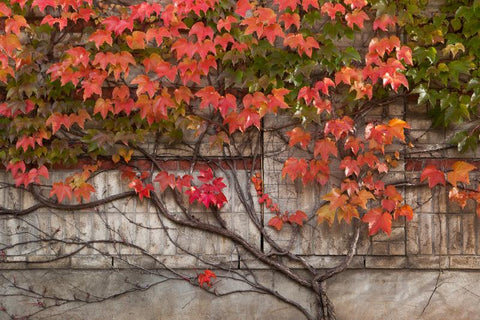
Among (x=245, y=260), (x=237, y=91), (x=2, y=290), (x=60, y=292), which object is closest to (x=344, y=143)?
(x=237, y=91)

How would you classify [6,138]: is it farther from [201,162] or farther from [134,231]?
[201,162]

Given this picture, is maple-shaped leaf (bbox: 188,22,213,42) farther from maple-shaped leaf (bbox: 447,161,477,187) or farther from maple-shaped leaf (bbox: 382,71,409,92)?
maple-shaped leaf (bbox: 447,161,477,187)

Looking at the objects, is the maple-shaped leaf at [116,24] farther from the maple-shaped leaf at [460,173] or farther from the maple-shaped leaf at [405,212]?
the maple-shaped leaf at [460,173]

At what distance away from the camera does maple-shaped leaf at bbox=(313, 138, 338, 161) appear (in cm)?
383

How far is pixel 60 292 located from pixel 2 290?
451 millimetres

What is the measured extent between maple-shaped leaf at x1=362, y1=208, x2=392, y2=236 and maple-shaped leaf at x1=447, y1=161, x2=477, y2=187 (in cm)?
51

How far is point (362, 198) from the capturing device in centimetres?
384

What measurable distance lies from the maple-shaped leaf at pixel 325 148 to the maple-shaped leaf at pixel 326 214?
1.19ft

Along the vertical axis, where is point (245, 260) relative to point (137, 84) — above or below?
below

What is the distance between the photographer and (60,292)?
410cm

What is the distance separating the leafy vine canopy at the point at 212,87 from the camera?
3.77 meters

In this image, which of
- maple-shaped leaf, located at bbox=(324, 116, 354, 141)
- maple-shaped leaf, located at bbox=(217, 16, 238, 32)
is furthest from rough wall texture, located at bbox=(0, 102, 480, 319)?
maple-shaped leaf, located at bbox=(217, 16, 238, 32)

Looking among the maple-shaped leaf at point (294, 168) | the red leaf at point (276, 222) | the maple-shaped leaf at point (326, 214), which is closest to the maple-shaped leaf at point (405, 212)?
the maple-shaped leaf at point (326, 214)

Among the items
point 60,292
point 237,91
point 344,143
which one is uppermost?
point 237,91
